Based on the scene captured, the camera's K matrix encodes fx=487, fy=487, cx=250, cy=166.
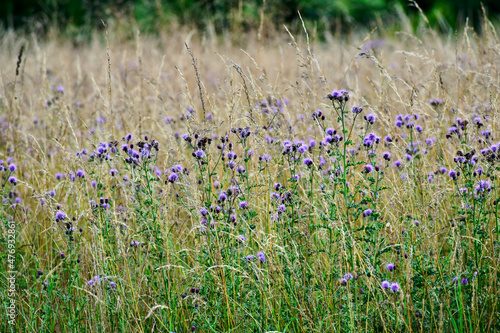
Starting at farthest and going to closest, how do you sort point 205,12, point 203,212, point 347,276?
point 205,12 → point 203,212 → point 347,276

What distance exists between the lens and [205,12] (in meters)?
12.8

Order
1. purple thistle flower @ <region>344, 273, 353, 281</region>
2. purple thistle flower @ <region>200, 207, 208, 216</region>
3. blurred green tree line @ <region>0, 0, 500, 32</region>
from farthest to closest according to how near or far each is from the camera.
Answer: blurred green tree line @ <region>0, 0, 500, 32</region> < purple thistle flower @ <region>200, 207, 208, 216</region> < purple thistle flower @ <region>344, 273, 353, 281</region>

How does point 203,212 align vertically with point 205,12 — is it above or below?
below

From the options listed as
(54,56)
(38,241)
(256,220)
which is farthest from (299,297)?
(54,56)

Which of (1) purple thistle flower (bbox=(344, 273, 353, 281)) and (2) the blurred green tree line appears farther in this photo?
(2) the blurred green tree line

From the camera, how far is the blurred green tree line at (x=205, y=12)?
40.5 feet

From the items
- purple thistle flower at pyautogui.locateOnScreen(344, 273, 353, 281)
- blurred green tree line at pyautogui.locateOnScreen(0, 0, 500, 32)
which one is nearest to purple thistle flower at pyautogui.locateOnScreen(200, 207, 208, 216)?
purple thistle flower at pyautogui.locateOnScreen(344, 273, 353, 281)

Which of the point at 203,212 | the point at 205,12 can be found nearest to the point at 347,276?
the point at 203,212

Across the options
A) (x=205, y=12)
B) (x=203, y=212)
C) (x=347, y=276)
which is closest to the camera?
(x=347, y=276)

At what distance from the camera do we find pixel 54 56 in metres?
8.62

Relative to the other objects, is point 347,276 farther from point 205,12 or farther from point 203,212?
point 205,12

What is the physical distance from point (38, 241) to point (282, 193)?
1.58m

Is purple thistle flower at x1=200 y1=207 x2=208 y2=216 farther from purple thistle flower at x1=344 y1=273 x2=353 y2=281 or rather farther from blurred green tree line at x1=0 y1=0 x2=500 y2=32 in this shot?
blurred green tree line at x1=0 y1=0 x2=500 y2=32

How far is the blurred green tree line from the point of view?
1235 cm
